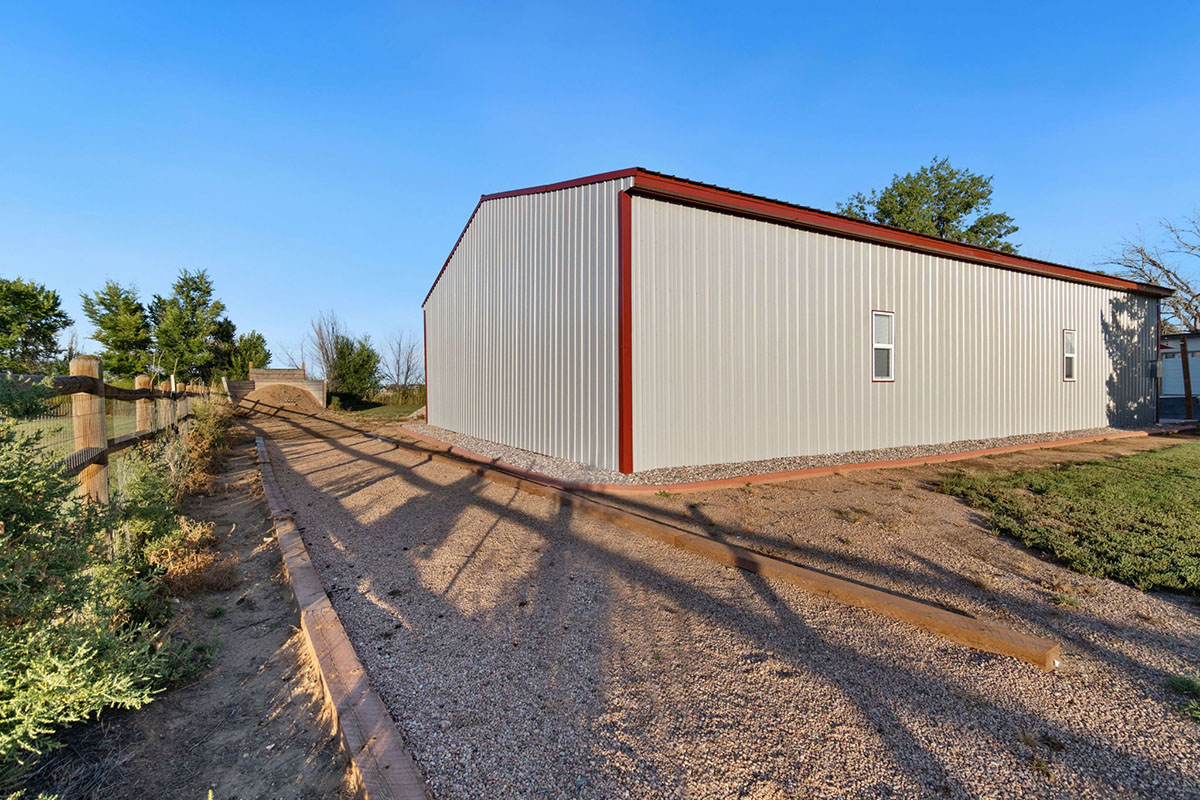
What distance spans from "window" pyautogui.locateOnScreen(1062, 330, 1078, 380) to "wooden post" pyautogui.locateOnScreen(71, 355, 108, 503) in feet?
57.5

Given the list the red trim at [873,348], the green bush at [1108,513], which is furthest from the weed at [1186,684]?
the red trim at [873,348]

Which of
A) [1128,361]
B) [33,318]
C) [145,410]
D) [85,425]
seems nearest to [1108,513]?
[85,425]

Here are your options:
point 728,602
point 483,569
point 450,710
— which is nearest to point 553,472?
point 483,569

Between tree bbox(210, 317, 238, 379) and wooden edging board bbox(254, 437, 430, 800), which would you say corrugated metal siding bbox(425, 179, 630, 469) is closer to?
wooden edging board bbox(254, 437, 430, 800)

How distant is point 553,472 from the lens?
7.97 meters

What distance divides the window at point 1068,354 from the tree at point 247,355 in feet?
123

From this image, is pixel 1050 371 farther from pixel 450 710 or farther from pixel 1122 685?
pixel 450 710

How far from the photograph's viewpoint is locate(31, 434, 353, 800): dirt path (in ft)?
6.52

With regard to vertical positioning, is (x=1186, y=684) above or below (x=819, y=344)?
below

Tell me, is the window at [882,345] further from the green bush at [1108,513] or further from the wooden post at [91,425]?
the wooden post at [91,425]

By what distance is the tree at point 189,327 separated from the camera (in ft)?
95.6

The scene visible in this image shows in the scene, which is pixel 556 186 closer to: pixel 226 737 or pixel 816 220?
pixel 816 220

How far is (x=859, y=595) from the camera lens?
10.9 ft

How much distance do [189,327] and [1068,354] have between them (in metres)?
40.5
